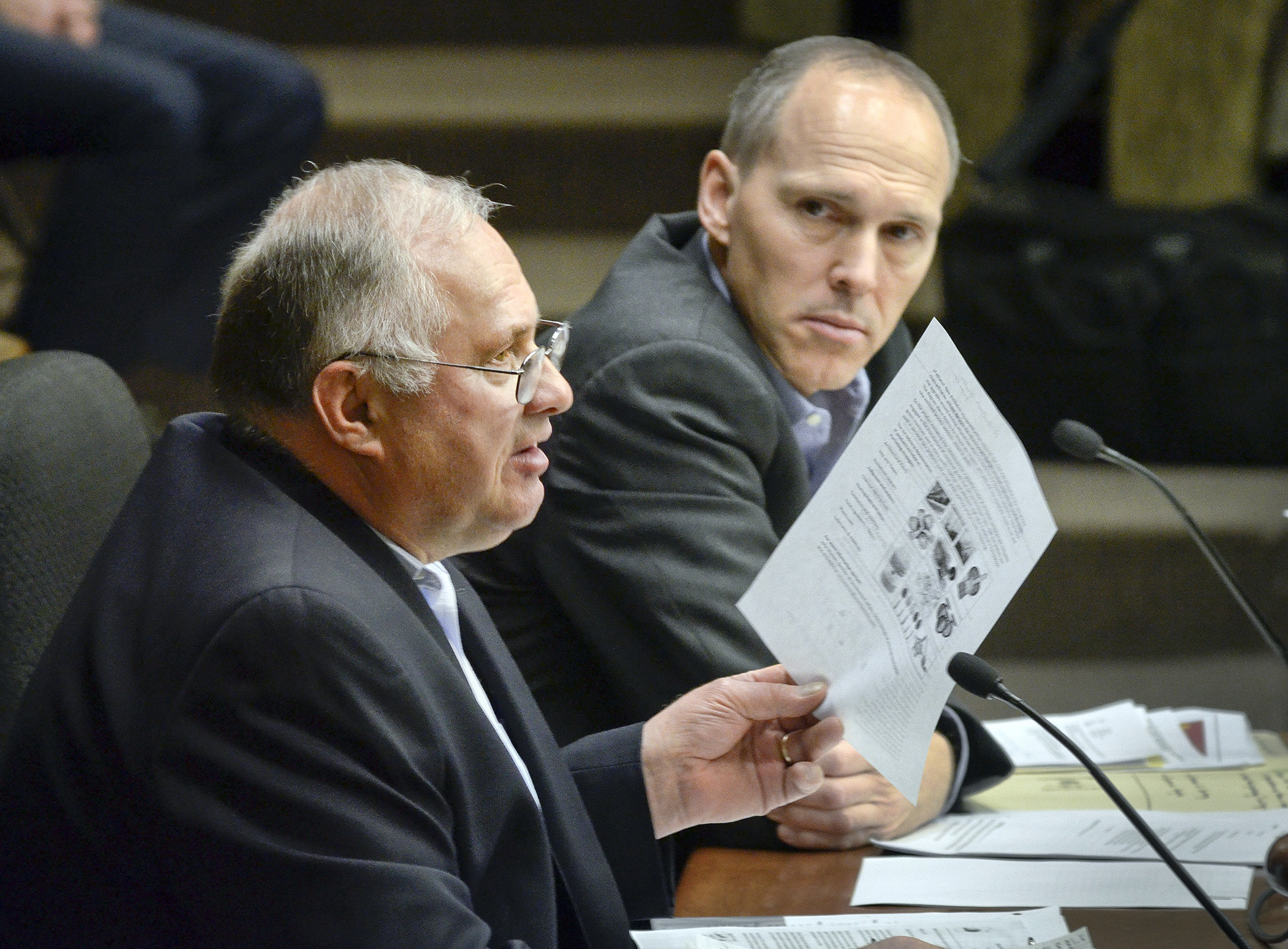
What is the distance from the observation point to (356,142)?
130 inches

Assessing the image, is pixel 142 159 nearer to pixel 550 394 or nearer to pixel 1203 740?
pixel 550 394

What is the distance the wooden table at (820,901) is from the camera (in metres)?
1.11

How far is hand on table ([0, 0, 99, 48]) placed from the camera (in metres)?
2.31

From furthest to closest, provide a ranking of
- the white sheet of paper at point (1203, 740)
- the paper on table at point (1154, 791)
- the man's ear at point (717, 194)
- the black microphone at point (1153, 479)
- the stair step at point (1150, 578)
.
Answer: the stair step at point (1150, 578) → the man's ear at point (717, 194) → the white sheet of paper at point (1203, 740) → the paper on table at point (1154, 791) → the black microphone at point (1153, 479)

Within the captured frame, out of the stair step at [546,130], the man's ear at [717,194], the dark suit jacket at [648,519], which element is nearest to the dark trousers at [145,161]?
the stair step at [546,130]

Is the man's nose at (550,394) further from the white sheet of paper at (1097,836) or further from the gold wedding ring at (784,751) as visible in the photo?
the white sheet of paper at (1097,836)

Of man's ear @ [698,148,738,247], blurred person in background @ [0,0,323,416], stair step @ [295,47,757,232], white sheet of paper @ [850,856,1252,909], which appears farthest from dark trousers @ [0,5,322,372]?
white sheet of paper @ [850,856,1252,909]

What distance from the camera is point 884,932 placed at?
111 centimetres

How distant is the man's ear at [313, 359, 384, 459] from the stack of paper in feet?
2.67

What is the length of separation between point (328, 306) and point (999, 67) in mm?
2845

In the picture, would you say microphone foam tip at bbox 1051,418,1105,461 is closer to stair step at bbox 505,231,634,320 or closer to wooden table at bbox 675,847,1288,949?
wooden table at bbox 675,847,1288,949

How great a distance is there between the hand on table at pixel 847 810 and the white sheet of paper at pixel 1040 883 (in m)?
0.03

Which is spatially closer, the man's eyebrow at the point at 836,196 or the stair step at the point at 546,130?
the man's eyebrow at the point at 836,196

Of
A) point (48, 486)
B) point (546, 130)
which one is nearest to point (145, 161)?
point (546, 130)
